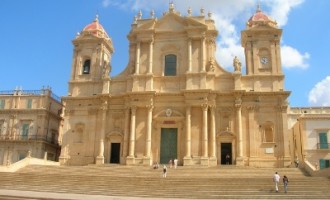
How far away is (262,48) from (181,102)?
32.5 ft

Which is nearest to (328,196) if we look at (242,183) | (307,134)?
(242,183)

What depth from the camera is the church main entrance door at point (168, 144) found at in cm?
3488

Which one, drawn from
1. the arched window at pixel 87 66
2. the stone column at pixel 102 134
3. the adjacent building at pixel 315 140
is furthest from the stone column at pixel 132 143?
the adjacent building at pixel 315 140

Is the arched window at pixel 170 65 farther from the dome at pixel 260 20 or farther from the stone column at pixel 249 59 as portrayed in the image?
the dome at pixel 260 20

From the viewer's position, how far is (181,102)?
3534 cm

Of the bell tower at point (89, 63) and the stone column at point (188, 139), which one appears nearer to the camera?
the stone column at point (188, 139)

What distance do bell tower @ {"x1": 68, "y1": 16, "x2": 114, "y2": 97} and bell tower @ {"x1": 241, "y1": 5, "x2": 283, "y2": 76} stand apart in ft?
47.9

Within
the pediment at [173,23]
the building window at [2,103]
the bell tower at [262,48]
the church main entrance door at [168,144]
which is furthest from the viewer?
the building window at [2,103]

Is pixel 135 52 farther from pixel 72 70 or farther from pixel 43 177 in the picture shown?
pixel 43 177

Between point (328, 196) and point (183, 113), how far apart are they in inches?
649

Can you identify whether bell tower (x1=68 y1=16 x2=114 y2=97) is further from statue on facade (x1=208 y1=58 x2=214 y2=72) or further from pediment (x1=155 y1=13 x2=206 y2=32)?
statue on facade (x1=208 y1=58 x2=214 y2=72)

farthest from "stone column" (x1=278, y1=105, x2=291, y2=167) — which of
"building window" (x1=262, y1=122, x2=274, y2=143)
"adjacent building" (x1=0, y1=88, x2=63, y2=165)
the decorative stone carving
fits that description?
"adjacent building" (x1=0, y1=88, x2=63, y2=165)

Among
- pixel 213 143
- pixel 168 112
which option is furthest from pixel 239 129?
pixel 168 112

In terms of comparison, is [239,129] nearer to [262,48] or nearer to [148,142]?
[148,142]
